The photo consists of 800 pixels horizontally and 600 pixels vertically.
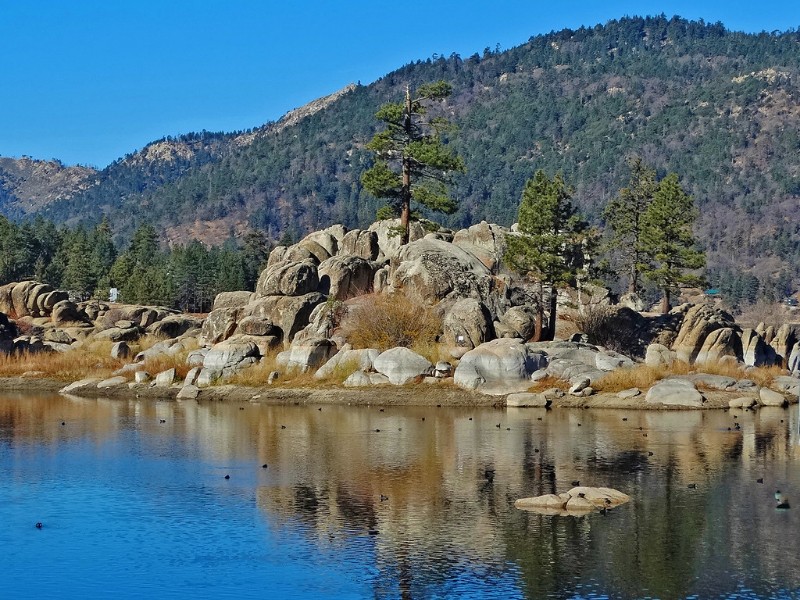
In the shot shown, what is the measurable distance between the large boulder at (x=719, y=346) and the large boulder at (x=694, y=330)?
42 centimetres

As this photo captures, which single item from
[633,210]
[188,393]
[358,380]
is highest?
[633,210]

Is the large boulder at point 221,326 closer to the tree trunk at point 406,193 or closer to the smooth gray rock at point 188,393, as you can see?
the smooth gray rock at point 188,393

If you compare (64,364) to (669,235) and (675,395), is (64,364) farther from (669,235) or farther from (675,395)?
(669,235)

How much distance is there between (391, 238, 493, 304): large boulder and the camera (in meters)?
64.9

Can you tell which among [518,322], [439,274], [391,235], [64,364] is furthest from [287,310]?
[64,364]

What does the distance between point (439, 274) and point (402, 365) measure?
902 centimetres

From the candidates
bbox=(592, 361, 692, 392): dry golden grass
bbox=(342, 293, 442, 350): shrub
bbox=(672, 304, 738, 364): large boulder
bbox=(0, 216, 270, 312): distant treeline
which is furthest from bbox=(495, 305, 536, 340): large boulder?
bbox=(0, 216, 270, 312): distant treeline

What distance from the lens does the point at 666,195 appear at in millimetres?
83750

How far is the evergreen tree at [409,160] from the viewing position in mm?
73688

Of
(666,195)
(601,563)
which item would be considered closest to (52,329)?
(666,195)

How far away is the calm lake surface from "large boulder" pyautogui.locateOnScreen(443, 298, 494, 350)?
11.3 m

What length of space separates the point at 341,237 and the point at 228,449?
130ft

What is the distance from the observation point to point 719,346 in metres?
64.5

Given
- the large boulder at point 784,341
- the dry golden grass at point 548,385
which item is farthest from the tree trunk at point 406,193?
the large boulder at point 784,341
